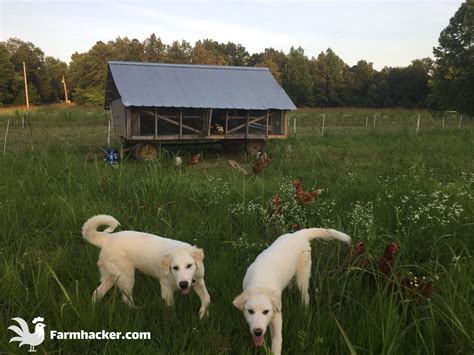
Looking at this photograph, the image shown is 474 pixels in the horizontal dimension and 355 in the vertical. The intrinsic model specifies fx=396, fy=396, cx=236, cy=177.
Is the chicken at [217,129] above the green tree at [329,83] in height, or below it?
below

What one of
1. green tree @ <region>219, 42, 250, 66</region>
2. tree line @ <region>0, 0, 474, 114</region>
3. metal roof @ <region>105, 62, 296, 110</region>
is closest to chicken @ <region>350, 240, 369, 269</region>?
metal roof @ <region>105, 62, 296, 110</region>

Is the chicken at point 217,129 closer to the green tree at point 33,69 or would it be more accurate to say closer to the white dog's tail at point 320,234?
the white dog's tail at point 320,234

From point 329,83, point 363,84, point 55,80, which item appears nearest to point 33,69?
point 55,80

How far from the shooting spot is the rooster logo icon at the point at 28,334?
2.67 meters

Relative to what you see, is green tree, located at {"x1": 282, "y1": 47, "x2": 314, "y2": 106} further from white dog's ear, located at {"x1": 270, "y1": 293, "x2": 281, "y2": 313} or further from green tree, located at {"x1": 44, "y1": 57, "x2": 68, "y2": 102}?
white dog's ear, located at {"x1": 270, "y1": 293, "x2": 281, "y2": 313}

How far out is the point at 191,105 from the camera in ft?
44.3

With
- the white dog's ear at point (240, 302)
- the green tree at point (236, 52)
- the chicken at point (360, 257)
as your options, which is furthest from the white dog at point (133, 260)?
the green tree at point (236, 52)

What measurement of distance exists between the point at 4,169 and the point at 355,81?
2816 inches

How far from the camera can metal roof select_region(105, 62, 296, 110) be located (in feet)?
44.2

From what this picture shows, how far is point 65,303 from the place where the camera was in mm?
2977

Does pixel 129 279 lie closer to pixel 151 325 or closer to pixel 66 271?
pixel 151 325

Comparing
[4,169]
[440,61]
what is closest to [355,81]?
[440,61]

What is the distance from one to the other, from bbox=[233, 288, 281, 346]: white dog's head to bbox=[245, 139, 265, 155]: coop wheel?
1232 centimetres

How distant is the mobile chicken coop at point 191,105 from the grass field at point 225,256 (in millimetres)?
5795
